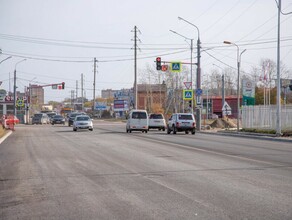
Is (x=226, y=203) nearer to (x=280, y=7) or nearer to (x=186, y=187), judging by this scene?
(x=186, y=187)

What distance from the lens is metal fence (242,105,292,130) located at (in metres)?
37.8

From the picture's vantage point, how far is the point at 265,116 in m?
40.3

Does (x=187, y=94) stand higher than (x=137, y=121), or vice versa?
(x=187, y=94)

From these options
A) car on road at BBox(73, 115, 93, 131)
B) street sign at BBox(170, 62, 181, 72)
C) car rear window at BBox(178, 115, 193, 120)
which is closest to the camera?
car rear window at BBox(178, 115, 193, 120)

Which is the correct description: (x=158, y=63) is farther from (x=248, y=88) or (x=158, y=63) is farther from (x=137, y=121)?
(x=248, y=88)

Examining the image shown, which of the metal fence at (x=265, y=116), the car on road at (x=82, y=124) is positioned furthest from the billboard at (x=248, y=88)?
the car on road at (x=82, y=124)

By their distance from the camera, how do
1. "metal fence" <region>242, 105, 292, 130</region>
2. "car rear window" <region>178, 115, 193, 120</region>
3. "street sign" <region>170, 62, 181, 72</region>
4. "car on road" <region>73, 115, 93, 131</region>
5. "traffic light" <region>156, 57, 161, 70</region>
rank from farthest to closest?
"street sign" <region>170, 62, 181, 72</region> → "car on road" <region>73, 115, 93, 131</region> → "traffic light" <region>156, 57, 161, 70</region> → "car rear window" <region>178, 115, 193, 120</region> → "metal fence" <region>242, 105, 292, 130</region>

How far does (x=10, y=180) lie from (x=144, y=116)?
1173 inches

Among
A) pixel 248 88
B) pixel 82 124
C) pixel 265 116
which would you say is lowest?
pixel 82 124

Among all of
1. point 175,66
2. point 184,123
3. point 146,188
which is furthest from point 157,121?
point 146,188

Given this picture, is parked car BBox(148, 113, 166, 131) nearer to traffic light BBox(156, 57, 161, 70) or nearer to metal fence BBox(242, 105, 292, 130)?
traffic light BBox(156, 57, 161, 70)

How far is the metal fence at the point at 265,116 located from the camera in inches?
1487

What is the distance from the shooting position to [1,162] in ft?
53.4

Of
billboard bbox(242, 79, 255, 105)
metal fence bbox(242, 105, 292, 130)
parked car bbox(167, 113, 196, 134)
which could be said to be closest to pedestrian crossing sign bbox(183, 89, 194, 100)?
billboard bbox(242, 79, 255, 105)
